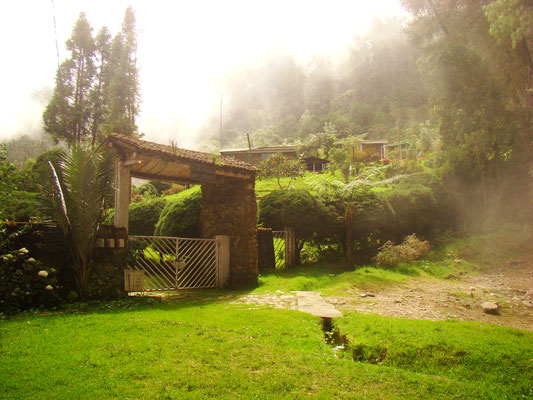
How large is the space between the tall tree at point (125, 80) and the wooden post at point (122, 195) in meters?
22.6

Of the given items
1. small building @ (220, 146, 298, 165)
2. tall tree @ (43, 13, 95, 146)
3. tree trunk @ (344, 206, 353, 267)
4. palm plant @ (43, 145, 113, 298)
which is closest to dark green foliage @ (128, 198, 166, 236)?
palm plant @ (43, 145, 113, 298)

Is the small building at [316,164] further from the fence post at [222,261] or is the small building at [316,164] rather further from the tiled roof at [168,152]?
the fence post at [222,261]

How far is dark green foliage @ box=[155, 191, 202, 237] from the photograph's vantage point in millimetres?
11148

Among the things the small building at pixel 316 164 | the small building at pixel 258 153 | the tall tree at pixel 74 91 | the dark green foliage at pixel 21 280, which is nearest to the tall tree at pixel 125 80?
the tall tree at pixel 74 91

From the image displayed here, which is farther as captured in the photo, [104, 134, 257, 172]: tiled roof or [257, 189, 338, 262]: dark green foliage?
[257, 189, 338, 262]: dark green foliage

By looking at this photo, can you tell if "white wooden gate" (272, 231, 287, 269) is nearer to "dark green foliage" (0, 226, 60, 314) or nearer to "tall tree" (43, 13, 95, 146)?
"dark green foliage" (0, 226, 60, 314)

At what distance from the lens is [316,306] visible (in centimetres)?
640

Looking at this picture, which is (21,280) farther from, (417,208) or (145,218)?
(417,208)

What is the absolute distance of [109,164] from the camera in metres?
7.58

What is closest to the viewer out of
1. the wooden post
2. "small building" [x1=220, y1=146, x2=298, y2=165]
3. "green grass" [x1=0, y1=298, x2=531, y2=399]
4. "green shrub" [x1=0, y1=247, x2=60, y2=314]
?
"green grass" [x1=0, y1=298, x2=531, y2=399]

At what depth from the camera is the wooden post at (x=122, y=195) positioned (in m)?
7.57

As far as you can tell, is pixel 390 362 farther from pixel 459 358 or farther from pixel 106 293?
pixel 106 293

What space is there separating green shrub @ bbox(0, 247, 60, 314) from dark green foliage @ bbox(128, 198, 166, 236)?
300 inches

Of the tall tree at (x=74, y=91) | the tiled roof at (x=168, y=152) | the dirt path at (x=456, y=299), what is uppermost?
the tall tree at (x=74, y=91)
